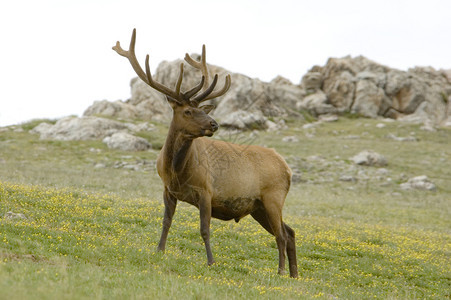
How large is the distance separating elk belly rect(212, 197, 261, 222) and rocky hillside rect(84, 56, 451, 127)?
54.8m

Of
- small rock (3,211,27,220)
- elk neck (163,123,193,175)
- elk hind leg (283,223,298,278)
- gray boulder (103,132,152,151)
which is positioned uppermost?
elk neck (163,123,193,175)

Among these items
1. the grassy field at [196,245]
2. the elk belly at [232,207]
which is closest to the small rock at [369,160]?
the grassy field at [196,245]

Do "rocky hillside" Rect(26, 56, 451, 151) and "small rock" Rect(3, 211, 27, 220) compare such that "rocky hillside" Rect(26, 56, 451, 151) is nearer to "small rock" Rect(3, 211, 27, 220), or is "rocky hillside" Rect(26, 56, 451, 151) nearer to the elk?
"small rock" Rect(3, 211, 27, 220)

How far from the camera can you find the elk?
9.38 meters

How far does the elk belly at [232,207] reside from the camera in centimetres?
1004

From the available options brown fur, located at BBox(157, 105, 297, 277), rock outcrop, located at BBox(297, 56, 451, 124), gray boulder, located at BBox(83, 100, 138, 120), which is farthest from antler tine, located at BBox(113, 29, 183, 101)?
rock outcrop, located at BBox(297, 56, 451, 124)

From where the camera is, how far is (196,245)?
38.8 feet

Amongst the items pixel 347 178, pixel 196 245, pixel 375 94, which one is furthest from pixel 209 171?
pixel 375 94

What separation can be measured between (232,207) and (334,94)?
75.3m

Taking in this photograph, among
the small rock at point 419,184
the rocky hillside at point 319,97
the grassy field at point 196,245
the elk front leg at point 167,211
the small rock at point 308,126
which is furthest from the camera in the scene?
the small rock at point 308,126

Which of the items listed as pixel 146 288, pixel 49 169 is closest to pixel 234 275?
pixel 146 288

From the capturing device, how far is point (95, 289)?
20.1ft

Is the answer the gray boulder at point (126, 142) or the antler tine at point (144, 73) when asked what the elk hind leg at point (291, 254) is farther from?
the gray boulder at point (126, 142)

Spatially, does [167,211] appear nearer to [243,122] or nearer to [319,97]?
[243,122]
